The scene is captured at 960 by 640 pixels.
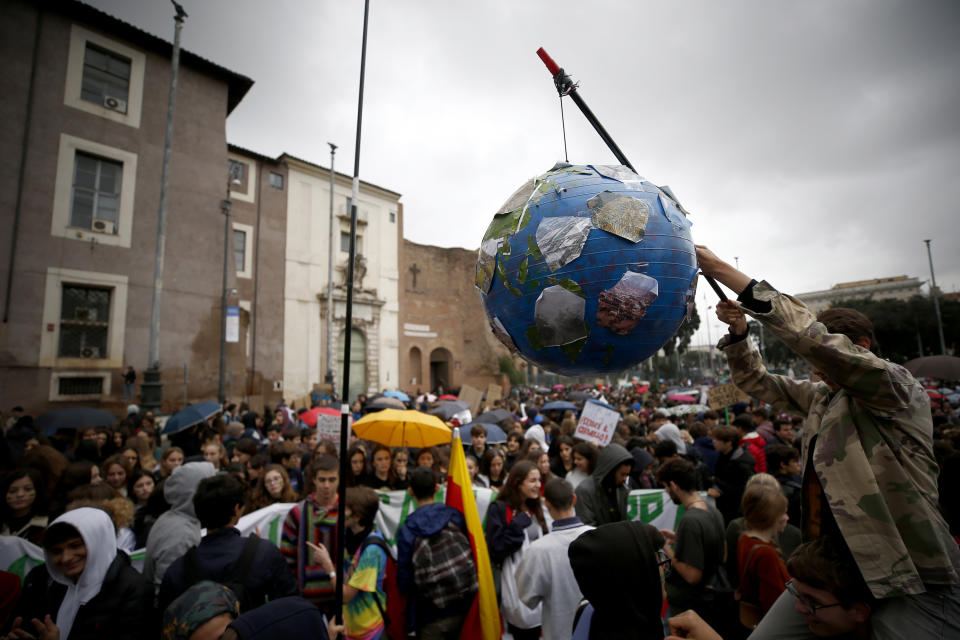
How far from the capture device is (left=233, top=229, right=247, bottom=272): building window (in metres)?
22.4

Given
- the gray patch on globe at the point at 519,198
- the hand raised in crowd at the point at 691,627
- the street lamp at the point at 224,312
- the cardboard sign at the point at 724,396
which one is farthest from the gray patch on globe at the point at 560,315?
the street lamp at the point at 224,312

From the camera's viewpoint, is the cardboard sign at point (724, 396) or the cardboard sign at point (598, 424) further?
the cardboard sign at point (724, 396)

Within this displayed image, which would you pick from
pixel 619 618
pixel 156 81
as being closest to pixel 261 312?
pixel 156 81

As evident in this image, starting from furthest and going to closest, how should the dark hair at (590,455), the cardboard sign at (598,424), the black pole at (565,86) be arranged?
the cardboard sign at (598,424) → the dark hair at (590,455) → the black pole at (565,86)

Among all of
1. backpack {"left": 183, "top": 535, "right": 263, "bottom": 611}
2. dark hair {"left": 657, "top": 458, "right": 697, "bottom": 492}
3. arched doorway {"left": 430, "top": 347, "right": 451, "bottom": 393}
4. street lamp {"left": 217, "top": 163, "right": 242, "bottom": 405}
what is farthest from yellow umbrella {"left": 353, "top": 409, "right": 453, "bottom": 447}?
arched doorway {"left": 430, "top": 347, "right": 451, "bottom": 393}

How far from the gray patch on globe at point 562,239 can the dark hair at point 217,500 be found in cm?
251

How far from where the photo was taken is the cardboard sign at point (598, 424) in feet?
19.3

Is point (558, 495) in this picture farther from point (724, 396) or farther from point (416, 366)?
point (416, 366)

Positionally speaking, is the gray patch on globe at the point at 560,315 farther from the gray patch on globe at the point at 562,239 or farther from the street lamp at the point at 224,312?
the street lamp at the point at 224,312

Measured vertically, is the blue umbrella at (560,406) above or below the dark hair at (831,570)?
below

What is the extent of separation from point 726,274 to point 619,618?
63.4 inches

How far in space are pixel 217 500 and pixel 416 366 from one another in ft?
96.6

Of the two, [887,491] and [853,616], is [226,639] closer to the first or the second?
[853,616]

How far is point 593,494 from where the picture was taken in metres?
4.38
